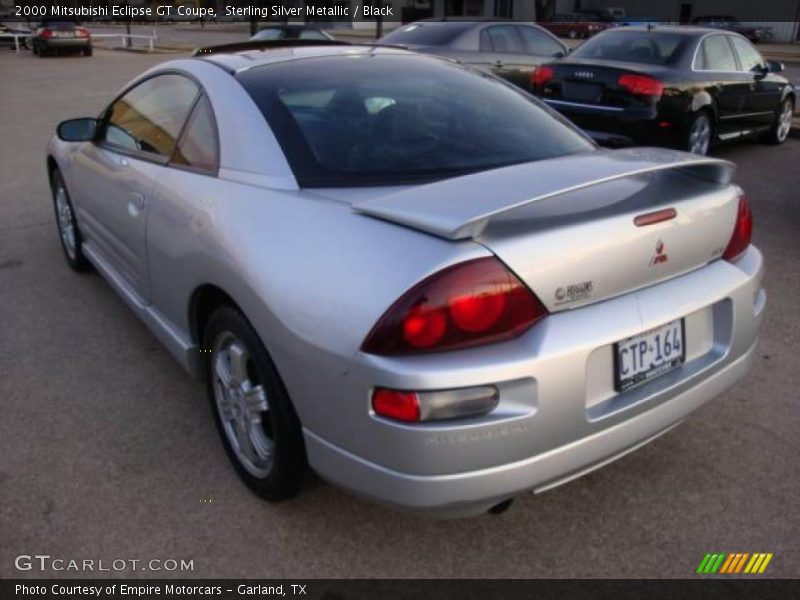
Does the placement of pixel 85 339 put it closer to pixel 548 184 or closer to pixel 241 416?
pixel 241 416

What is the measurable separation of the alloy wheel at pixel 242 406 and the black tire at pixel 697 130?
6.35m

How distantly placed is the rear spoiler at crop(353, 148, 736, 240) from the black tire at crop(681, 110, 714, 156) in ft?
18.4

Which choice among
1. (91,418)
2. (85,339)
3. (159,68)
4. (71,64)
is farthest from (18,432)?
(71,64)

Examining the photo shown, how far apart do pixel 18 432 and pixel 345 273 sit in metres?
1.89

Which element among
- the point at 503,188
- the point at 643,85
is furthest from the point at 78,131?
the point at 643,85

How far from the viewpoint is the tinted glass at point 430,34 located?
33.2 feet

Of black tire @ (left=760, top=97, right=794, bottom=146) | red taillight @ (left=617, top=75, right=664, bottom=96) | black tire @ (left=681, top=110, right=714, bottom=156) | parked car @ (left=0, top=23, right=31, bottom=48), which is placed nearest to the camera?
red taillight @ (left=617, top=75, right=664, bottom=96)

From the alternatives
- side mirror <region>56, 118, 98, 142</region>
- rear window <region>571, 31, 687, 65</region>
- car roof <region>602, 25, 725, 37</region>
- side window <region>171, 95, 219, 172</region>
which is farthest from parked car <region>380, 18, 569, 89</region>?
side window <region>171, 95, 219, 172</region>

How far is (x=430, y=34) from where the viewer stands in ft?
33.7

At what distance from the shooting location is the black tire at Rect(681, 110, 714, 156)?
7750 mm

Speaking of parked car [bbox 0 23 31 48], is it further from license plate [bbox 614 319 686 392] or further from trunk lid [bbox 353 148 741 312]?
license plate [bbox 614 319 686 392]

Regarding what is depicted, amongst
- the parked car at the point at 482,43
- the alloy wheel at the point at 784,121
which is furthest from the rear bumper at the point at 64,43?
the alloy wheel at the point at 784,121

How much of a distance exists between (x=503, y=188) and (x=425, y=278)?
43 cm

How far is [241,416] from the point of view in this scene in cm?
268
